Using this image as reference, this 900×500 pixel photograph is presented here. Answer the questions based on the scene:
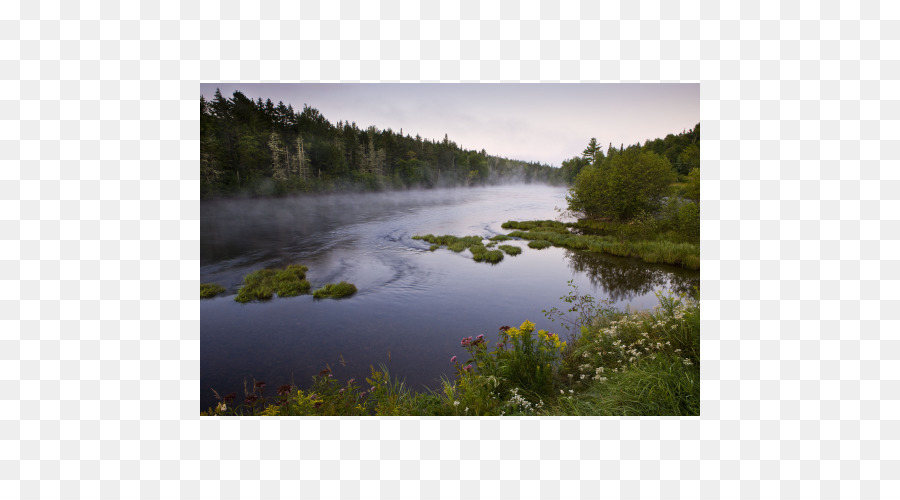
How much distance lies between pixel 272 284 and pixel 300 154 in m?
3.10

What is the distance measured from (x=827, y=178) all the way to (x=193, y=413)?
5694mm

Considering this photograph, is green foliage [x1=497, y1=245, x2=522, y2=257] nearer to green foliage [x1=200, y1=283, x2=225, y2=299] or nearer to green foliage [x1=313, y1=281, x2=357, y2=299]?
green foliage [x1=313, y1=281, x2=357, y2=299]

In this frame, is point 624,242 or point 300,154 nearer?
point 300,154

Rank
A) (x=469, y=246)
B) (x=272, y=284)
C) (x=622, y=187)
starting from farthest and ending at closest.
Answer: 1. (x=622, y=187)
2. (x=469, y=246)
3. (x=272, y=284)

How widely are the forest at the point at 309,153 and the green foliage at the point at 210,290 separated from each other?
136cm

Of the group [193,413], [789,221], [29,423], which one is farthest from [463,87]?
[29,423]

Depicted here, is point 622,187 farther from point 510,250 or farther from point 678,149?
point 678,149

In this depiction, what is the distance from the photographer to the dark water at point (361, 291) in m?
4.31

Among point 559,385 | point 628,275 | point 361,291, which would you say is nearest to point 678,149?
point 559,385

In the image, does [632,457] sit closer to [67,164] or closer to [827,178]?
[827,178]

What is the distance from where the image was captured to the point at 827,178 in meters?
2.26

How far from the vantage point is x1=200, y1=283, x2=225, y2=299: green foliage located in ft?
12.7

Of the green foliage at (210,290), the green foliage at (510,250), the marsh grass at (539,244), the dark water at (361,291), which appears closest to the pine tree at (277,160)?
the dark water at (361,291)

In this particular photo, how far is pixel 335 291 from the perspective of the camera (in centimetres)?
657
